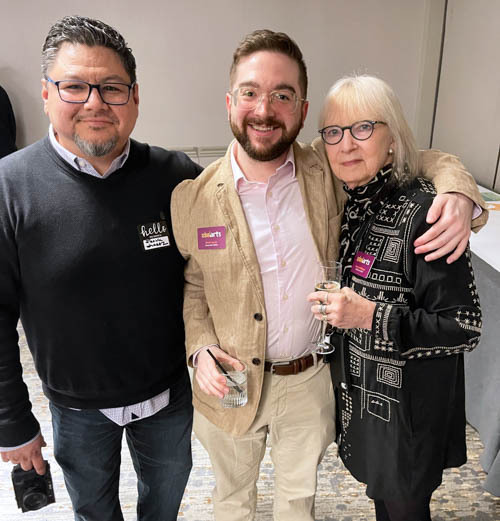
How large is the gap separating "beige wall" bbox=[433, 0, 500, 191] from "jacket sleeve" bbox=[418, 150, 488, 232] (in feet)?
7.63

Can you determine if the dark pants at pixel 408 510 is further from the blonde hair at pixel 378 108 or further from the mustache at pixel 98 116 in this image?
the mustache at pixel 98 116

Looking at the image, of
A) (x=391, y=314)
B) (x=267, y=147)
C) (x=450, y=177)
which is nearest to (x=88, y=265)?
(x=267, y=147)

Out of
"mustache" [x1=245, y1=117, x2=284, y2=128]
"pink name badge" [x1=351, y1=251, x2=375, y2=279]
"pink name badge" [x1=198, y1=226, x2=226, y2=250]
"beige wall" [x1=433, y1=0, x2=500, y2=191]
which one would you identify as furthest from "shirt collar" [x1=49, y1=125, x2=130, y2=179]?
"beige wall" [x1=433, y1=0, x2=500, y2=191]

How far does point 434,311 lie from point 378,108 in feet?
2.07

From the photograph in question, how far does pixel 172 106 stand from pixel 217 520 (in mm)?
4091

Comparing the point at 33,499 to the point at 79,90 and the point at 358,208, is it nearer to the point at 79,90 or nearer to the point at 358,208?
the point at 79,90

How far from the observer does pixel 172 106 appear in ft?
15.8

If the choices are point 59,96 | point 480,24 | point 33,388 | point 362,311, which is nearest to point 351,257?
point 362,311

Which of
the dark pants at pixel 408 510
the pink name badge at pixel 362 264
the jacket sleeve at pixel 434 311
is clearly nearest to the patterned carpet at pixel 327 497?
the dark pants at pixel 408 510

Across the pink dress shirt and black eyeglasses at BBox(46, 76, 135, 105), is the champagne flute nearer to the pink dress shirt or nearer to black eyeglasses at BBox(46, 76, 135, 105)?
the pink dress shirt

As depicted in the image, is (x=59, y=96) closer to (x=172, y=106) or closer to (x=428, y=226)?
(x=428, y=226)

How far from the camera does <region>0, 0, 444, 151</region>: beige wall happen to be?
451 centimetres

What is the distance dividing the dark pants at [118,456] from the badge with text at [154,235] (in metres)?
0.60

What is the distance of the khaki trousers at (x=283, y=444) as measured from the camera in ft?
5.45
